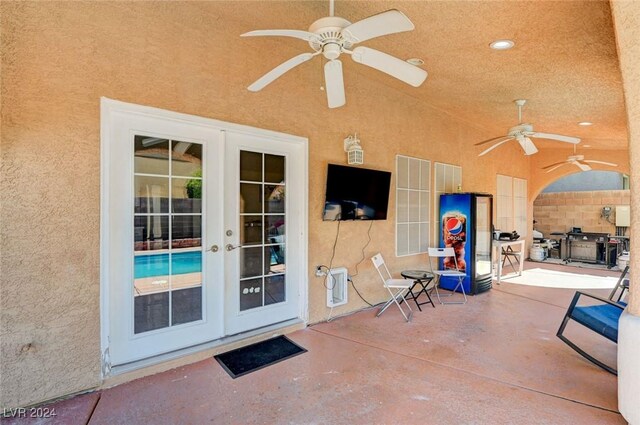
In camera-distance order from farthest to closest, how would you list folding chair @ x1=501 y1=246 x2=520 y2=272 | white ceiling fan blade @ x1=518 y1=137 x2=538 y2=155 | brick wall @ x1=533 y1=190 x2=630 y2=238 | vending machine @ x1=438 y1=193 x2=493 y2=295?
brick wall @ x1=533 y1=190 x2=630 y2=238 < folding chair @ x1=501 y1=246 x2=520 y2=272 < vending machine @ x1=438 y1=193 x2=493 y2=295 < white ceiling fan blade @ x1=518 y1=137 x2=538 y2=155

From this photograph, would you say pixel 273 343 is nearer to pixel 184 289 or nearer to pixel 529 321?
pixel 184 289

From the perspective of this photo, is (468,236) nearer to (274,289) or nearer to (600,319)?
(600,319)

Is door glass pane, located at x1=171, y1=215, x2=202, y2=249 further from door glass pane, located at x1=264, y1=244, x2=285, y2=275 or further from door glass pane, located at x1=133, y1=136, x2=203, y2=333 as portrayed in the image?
door glass pane, located at x1=264, y1=244, x2=285, y2=275

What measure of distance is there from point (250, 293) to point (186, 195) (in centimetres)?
119

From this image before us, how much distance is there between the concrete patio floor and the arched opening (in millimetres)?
6353

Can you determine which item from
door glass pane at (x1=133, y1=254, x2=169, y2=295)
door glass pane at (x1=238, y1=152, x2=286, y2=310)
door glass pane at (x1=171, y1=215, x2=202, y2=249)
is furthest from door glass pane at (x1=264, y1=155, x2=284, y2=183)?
door glass pane at (x1=133, y1=254, x2=169, y2=295)

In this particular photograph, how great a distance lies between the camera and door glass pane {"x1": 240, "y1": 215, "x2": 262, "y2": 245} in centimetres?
337

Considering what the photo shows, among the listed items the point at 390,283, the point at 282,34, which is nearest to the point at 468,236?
the point at 390,283

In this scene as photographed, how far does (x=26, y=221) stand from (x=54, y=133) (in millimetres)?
637

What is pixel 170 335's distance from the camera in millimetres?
2918

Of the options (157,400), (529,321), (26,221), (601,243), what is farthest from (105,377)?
(601,243)

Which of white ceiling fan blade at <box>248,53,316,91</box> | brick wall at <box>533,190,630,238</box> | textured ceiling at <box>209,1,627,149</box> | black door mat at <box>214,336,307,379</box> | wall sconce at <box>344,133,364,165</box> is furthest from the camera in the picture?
brick wall at <box>533,190,630,238</box>

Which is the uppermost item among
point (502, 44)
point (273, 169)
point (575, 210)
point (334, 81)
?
point (502, 44)

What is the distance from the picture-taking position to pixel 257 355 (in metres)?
3.08
